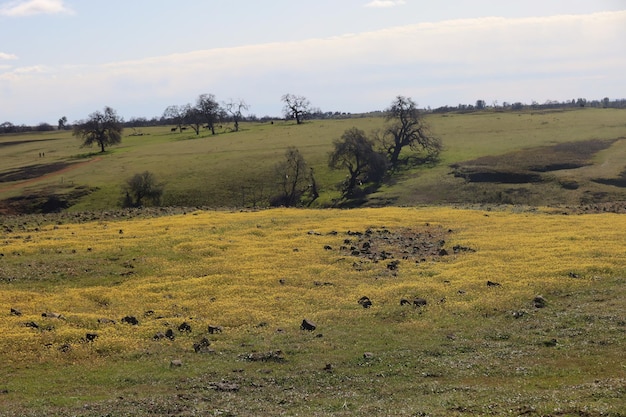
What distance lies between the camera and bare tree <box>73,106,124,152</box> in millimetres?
127500

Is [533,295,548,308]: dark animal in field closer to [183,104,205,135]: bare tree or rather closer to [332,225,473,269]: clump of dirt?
[332,225,473,269]: clump of dirt

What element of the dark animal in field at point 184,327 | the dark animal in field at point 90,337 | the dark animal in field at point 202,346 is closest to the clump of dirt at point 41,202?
the dark animal in field at point 90,337

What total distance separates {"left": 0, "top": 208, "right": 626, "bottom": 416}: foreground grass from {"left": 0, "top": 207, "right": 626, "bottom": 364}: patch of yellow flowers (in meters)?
0.14

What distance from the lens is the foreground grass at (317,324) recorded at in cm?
1708

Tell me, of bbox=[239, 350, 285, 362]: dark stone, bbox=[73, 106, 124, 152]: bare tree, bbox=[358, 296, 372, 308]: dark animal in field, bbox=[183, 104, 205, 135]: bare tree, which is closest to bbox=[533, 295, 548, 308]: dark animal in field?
bbox=[358, 296, 372, 308]: dark animal in field

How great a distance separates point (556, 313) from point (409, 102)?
7767cm

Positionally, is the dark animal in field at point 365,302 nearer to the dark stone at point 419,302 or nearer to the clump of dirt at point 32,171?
the dark stone at point 419,302

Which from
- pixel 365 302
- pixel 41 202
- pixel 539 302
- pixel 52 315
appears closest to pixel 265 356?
pixel 365 302

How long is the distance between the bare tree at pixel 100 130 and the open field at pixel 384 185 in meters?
3.16

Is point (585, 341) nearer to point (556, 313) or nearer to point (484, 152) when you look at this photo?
point (556, 313)

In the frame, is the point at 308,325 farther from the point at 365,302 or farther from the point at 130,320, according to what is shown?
the point at 130,320

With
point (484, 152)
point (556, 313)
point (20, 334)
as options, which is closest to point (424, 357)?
point (556, 313)

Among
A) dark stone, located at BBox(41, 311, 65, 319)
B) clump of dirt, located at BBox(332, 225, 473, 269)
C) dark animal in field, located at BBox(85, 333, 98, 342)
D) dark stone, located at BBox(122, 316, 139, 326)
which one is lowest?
clump of dirt, located at BBox(332, 225, 473, 269)

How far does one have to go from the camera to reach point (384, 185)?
84.0 metres
